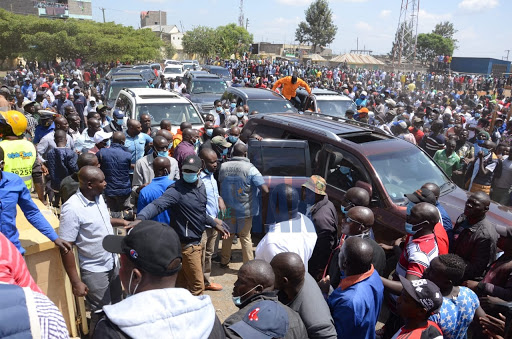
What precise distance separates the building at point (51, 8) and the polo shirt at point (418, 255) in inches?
2427

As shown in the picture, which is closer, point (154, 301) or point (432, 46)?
point (154, 301)

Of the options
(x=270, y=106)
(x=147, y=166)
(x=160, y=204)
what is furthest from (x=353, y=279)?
(x=270, y=106)

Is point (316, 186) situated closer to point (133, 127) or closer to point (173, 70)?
point (133, 127)

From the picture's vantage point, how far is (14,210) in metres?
3.03

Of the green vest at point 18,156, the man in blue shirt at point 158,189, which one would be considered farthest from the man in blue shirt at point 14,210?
the green vest at point 18,156

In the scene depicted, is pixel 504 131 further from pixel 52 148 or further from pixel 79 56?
pixel 79 56

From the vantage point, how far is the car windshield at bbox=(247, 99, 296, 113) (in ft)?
35.9

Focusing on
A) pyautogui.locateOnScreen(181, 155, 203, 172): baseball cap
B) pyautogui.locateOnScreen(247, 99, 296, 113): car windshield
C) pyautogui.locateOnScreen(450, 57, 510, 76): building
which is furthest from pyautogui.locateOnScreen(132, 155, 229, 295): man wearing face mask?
pyautogui.locateOnScreen(450, 57, 510, 76): building

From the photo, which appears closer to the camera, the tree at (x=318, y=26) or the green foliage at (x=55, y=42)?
the green foliage at (x=55, y=42)

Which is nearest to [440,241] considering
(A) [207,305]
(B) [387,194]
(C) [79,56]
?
(B) [387,194]

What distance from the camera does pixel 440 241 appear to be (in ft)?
12.3

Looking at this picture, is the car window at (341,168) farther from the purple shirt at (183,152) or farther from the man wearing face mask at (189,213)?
the man wearing face mask at (189,213)

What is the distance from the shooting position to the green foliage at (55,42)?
28.9 m

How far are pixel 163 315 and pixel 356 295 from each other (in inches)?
60.4
